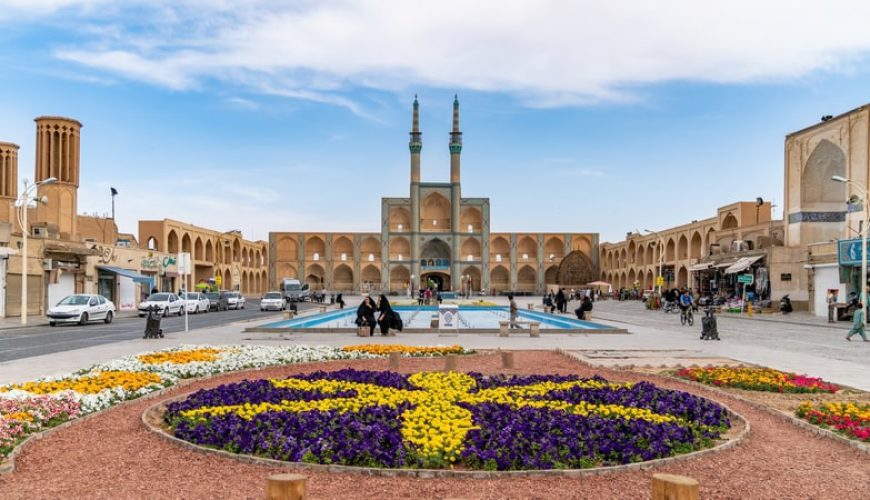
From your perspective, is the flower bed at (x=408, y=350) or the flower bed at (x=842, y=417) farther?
the flower bed at (x=408, y=350)

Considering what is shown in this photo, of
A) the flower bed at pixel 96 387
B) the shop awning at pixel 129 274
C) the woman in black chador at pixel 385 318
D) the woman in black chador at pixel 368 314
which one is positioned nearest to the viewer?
the flower bed at pixel 96 387

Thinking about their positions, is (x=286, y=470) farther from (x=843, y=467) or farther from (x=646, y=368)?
(x=646, y=368)

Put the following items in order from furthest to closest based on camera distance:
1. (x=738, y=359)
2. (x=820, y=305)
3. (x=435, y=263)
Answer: (x=435, y=263), (x=820, y=305), (x=738, y=359)

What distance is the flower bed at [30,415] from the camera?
5893 mm

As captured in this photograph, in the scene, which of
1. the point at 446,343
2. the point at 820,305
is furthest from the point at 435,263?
the point at 446,343

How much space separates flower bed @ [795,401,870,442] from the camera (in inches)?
246

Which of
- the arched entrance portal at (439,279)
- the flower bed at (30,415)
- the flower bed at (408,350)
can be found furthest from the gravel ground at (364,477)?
the arched entrance portal at (439,279)

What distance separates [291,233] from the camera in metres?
72.7

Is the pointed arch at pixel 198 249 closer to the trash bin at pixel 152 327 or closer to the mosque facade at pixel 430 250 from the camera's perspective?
the mosque facade at pixel 430 250

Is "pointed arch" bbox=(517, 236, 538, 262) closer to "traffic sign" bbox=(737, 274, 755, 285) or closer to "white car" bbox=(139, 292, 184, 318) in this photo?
"traffic sign" bbox=(737, 274, 755, 285)

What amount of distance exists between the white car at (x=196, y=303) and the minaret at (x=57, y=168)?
709 centimetres

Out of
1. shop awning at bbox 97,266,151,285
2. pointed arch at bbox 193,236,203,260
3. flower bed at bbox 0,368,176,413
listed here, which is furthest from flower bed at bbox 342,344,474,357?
pointed arch at bbox 193,236,203,260

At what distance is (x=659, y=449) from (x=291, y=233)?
227 ft

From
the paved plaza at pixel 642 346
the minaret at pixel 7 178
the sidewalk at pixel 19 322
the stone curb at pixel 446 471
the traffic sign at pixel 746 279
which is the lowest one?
the sidewalk at pixel 19 322
